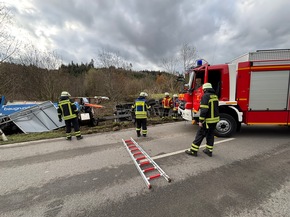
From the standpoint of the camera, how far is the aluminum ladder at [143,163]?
288 cm

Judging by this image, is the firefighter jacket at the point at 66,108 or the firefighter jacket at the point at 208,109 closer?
the firefighter jacket at the point at 208,109

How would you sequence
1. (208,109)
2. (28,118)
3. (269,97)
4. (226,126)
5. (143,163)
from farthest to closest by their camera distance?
(28,118) → (226,126) → (269,97) → (208,109) → (143,163)

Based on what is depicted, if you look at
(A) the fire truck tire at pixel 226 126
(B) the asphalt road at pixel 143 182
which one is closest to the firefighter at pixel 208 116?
(B) the asphalt road at pixel 143 182

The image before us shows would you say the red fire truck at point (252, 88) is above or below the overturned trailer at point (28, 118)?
above

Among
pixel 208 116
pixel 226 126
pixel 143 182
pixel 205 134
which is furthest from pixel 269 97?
pixel 143 182

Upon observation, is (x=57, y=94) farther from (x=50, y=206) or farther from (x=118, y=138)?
(x=50, y=206)

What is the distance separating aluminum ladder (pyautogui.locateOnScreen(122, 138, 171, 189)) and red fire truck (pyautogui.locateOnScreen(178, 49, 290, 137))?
2630mm

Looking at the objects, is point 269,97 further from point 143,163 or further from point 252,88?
point 143,163

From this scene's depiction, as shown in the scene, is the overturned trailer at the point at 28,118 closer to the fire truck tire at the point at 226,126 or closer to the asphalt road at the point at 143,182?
the asphalt road at the point at 143,182

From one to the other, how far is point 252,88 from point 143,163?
4539 millimetres

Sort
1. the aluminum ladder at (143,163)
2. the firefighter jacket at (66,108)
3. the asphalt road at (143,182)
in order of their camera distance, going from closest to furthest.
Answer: the asphalt road at (143,182) < the aluminum ladder at (143,163) < the firefighter jacket at (66,108)

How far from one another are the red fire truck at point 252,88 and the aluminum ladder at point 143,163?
2.63 meters

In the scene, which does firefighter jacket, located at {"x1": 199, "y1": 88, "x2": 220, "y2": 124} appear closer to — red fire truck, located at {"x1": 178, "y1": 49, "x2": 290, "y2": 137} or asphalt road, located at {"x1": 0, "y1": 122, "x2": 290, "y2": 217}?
asphalt road, located at {"x1": 0, "y1": 122, "x2": 290, "y2": 217}

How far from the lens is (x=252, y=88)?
16.6 feet
